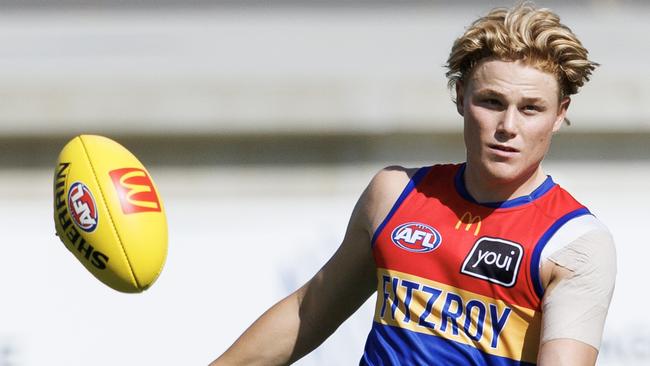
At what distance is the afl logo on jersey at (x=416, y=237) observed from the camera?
2.65m

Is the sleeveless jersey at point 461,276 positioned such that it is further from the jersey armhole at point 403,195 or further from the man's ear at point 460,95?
the man's ear at point 460,95

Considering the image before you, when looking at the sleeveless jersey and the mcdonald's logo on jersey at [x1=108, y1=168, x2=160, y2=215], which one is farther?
the mcdonald's logo on jersey at [x1=108, y1=168, x2=160, y2=215]

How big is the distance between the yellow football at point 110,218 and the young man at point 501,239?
2.62 ft

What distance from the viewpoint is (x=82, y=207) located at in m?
3.21

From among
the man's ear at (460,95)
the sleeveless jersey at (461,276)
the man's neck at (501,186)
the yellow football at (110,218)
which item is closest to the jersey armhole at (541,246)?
the sleeveless jersey at (461,276)

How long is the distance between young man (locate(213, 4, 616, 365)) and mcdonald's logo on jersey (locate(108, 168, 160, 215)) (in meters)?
0.82

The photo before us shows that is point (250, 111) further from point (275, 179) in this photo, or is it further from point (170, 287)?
point (170, 287)

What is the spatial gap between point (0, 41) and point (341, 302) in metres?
4.56

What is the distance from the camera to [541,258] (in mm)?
2479

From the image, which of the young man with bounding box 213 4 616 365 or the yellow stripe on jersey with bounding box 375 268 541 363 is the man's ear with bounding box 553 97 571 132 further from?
the yellow stripe on jersey with bounding box 375 268 541 363

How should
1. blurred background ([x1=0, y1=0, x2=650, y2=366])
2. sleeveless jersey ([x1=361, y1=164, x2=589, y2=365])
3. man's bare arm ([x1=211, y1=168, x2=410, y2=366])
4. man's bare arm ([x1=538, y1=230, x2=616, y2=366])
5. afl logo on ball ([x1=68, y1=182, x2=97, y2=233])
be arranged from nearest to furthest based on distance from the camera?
1. man's bare arm ([x1=538, y1=230, x2=616, y2=366])
2. sleeveless jersey ([x1=361, y1=164, x2=589, y2=365])
3. man's bare arm ([x1=211, y1=168, x2=410, y2=366])
4. afl logo on ball ([x1=68, y1=182, x2=97, y2=233])
5. blurred background ([x1=0, y1=0, x2=650, y2=366])

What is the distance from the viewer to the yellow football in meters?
3.21

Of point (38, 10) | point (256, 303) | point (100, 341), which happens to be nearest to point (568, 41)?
point (256, 303)

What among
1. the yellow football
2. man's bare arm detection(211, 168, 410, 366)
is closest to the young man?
man's bare arm detection(211, 168, 410, 366)
